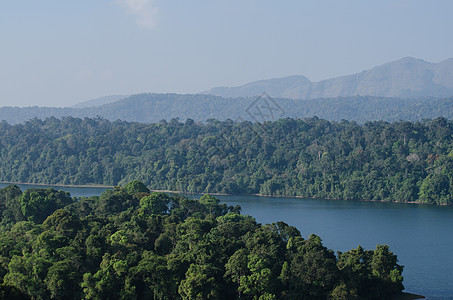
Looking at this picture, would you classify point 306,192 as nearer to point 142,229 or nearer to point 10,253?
point 142,229

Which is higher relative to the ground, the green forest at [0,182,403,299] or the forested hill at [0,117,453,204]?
the forested hill at [0,117,453,204]

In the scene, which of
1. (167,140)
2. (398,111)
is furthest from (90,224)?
(398,111)

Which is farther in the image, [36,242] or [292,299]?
[36,242]

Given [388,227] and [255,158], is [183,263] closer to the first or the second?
[388,227]

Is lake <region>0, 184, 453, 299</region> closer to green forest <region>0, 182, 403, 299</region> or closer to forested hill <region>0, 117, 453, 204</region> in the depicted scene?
forested hill <region>0, 117, 453, 204</region>

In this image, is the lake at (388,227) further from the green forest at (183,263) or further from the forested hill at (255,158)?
the green forest at (183,263)

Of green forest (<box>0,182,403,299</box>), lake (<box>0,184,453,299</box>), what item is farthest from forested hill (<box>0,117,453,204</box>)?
green forest (<box>0,182,403,299</box>)

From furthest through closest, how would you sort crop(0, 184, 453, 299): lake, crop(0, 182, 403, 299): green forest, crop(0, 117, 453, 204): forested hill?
crop(0, 117, 453, 204): forested hill → crop(0, 184, 453, 299): lake → crop(0, 182, 403, 299): green forest

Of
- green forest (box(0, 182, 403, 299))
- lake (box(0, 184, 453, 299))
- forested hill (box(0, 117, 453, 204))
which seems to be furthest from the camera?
forested hill (box(0, 117, 453, 204))
